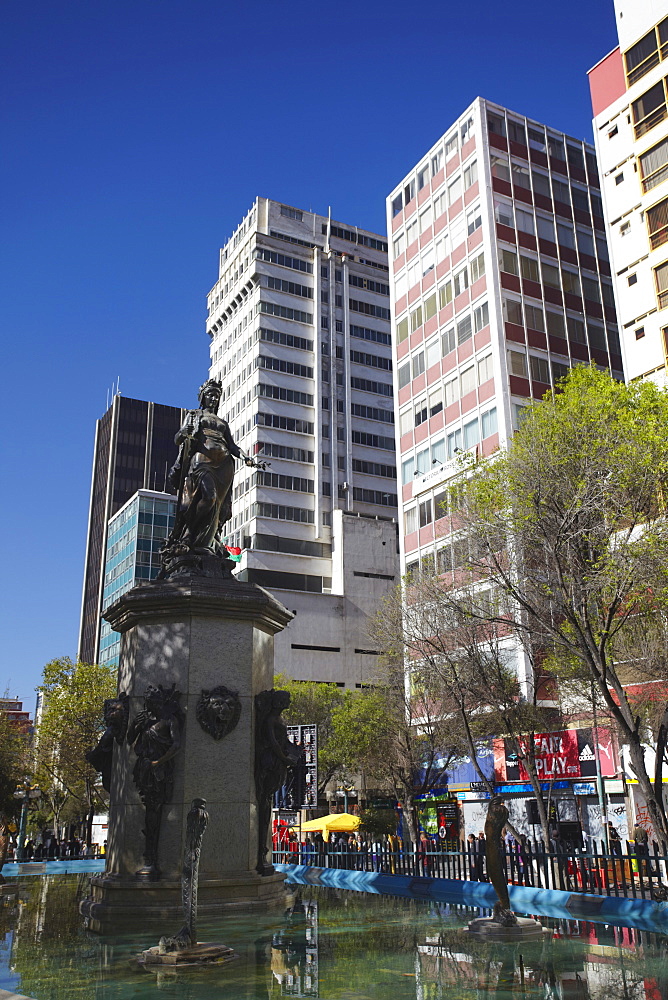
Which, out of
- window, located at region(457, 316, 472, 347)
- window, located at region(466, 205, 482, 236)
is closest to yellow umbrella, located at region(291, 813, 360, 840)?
window, located at region(457, 316, 472, 347)

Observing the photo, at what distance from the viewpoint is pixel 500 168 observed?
4912 cm

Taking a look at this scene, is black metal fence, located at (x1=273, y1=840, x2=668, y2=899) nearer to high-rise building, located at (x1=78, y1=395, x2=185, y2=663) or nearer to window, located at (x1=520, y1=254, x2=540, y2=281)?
window, located at (x1=520, y1=254, x2=540, y2=281)

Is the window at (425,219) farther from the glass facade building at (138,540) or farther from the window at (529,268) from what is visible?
the glass facade building at (138,540)

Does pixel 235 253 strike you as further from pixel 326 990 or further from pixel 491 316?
pixel 326 990

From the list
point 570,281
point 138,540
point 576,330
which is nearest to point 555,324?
point 576,330

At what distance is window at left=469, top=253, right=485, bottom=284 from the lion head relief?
40570mm

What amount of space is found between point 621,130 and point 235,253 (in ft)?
188

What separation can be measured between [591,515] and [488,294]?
29.7 metres

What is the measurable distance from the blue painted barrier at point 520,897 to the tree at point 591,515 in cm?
519

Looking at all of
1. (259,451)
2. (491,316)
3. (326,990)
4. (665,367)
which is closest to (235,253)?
(259,451)

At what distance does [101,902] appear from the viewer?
10359 mm

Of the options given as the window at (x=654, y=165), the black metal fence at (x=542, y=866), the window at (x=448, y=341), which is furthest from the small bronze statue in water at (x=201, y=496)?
the window at (x=448, y=341)

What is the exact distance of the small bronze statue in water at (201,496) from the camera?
39.9 feet

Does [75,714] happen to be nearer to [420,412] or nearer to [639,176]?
[420,412]
